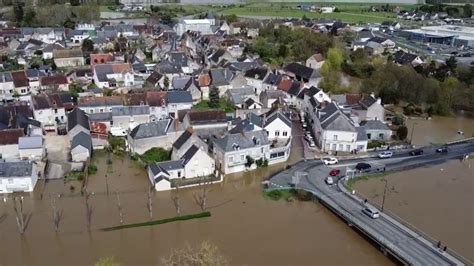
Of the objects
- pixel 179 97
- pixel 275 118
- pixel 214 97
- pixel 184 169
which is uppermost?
pixel 179 97

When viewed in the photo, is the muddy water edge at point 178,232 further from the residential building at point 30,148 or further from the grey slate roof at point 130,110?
the grey slate roof at point 130,110

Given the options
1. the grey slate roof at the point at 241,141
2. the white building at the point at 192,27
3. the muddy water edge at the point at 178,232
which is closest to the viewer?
the muddy water edge at the point at 178,232

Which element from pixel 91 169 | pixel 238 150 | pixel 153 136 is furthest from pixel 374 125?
pixel 91 169

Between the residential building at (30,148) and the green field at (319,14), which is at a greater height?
the green field at (319,14)

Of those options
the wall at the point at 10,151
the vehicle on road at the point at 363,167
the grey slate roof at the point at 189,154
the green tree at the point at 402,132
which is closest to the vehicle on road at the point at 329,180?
the vehicle on road at the point at 363,167

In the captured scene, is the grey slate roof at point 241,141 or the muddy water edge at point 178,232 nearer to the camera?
the muddy water edge at point 178,232

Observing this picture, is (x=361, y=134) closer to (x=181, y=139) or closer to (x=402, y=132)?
(x=402, y=132)

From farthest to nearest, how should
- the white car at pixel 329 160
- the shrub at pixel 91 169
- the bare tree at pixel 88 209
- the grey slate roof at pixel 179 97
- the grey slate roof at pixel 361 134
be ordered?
the grey slate roof at pixel 179 97 < the grey slate roof at pixel 361 134 < the white car at pixel 329 160 < the shrub at pixel 91 169 < the bare tree at pixel 88 209

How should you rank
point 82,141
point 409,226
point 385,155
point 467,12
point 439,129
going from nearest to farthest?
point 409,226 → point 82,141 → point 385,155 → point 439,129 → point 467,12
